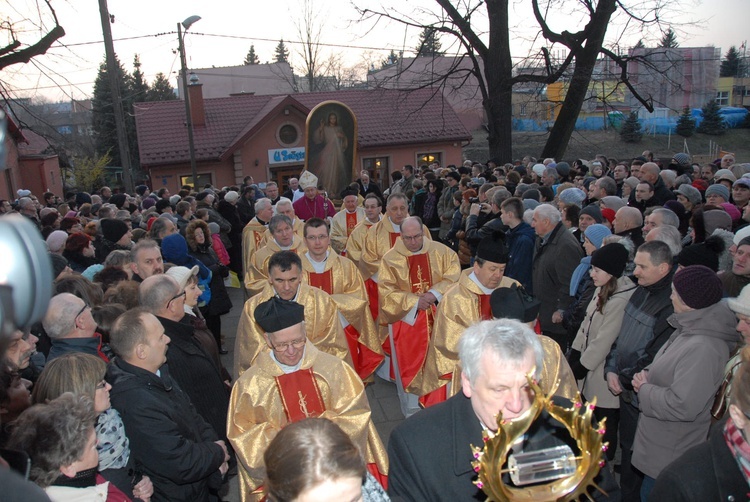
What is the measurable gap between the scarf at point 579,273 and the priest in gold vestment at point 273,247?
122 inches

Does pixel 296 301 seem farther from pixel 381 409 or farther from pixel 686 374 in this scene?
pixel 686 374

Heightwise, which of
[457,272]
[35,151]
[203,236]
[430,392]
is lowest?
[430,392]

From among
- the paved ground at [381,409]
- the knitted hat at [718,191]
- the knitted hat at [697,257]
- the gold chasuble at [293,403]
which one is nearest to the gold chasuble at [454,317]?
the paved ground at [381,409]

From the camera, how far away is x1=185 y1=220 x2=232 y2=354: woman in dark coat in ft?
23.9

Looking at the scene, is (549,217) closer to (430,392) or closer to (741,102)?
(430,392)

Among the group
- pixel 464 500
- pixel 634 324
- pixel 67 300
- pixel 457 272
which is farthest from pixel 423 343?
pixel 464 500

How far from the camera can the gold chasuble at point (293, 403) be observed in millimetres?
3643

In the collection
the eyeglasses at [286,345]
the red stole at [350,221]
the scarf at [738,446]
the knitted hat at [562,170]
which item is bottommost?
the red stole at [350,221]

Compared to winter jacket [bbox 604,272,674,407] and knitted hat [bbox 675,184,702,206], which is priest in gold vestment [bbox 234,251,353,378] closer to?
winter jacket [bbox 604,272,674,407]

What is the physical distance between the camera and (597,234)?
18.4 feet

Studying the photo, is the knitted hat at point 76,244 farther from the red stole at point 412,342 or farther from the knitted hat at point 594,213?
the knitted hat at point 594,213

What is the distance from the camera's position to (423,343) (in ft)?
20.8

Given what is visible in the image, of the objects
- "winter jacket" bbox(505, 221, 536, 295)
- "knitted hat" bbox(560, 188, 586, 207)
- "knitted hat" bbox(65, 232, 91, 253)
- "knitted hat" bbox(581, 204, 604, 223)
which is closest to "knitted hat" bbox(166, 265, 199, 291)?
"knitted hat" bbox(65, 232, 91, 253)

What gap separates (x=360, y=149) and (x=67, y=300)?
78.0 ft
